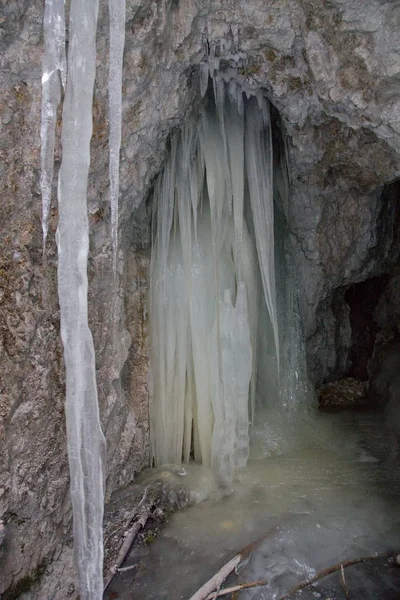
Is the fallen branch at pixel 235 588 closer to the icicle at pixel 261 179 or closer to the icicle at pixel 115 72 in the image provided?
the icicle at pixel 261 179

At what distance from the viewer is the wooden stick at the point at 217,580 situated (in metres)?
3.15

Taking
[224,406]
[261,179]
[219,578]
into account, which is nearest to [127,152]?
[261,179]

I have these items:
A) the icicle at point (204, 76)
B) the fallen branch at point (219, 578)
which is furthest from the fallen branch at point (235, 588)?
the icicle at point (204, 76)

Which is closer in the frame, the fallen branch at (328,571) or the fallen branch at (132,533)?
the fallen branch at (328,571)

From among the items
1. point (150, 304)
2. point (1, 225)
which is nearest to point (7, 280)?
point (1, 225)

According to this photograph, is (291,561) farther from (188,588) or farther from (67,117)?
(67,117)

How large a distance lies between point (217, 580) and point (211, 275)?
7.87ft

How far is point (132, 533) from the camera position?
12.2 ft

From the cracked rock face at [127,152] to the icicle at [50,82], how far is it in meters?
0.12

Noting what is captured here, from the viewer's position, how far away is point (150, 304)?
180 inches

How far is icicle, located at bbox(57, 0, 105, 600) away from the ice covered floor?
602 mm

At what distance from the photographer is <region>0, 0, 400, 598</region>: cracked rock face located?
309 centimetres

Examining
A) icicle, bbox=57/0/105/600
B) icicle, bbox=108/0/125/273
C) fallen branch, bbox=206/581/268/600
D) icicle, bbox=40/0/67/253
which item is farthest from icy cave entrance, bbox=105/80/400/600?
icicle, bbox=40/0/67/253

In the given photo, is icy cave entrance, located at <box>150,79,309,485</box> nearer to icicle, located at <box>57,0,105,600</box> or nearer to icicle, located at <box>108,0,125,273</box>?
icicle, located at <box>108,0,125,273</box>
